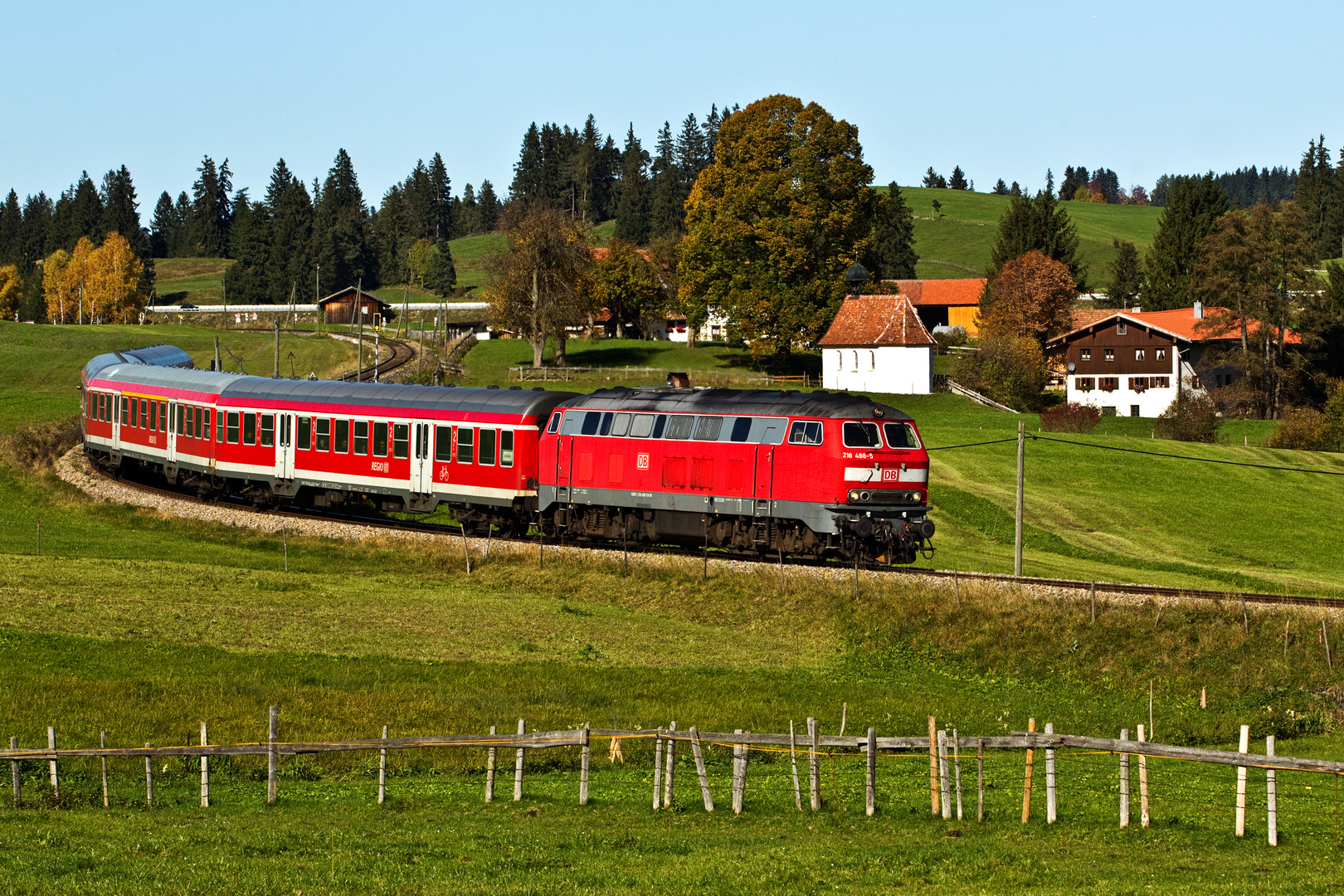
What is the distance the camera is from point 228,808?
66.0ft

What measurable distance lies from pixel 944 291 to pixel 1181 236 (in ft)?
99.0

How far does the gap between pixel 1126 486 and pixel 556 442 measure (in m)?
32.5

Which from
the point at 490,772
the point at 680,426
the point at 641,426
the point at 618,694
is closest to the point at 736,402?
the point at 680,426

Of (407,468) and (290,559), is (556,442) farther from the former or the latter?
(290,559)

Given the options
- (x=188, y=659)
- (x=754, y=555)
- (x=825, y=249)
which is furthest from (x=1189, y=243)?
(x=188, y=659)

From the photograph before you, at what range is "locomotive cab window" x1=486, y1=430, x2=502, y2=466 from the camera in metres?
43.1

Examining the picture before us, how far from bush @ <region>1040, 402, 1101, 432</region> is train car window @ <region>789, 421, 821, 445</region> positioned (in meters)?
53.4

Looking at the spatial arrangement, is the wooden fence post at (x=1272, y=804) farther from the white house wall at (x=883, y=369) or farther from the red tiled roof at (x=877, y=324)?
the red tiled roof at (x=877, y=324)

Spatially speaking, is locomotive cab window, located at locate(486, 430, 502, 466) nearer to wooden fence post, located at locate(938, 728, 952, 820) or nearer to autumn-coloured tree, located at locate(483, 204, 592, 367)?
wooden fence post, located at locate(938, 728, 952, 820)

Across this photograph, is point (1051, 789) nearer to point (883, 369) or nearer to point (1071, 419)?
point (1071, 419)

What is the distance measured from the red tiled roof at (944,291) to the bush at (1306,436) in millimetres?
66771

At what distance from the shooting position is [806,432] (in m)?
36.9

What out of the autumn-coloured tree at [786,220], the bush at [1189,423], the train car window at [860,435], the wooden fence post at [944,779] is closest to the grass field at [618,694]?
the wooden fence post at [944,779]

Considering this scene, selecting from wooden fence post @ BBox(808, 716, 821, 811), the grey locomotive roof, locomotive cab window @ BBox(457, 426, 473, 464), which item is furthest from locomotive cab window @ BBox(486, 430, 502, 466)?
wooden fence post @ BBox(808, 716, 821, 811)
